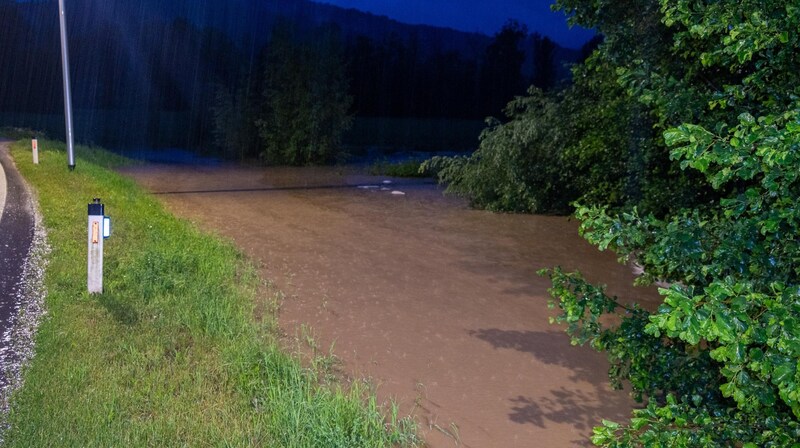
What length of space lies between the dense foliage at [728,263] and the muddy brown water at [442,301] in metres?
1.28

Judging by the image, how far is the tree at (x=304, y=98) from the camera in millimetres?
28797

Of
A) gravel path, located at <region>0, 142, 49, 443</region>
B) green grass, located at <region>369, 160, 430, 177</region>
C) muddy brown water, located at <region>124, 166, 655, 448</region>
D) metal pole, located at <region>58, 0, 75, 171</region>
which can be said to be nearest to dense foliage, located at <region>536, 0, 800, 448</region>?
muddy brown water, located at <region>124, 166, 655, 448</region>

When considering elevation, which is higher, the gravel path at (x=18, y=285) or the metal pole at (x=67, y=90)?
the metal pole at (x=67, y=90)

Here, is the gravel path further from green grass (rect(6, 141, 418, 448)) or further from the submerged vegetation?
the submerged vegetation

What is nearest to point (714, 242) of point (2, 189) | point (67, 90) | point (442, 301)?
point (442, 301)

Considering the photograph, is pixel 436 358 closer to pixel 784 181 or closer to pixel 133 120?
pixel 784 181

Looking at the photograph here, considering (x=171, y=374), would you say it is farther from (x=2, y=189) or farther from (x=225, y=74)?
(x=225, y=74)

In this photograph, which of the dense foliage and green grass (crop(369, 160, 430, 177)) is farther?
green grass (crop(369, 160, 430, 177))

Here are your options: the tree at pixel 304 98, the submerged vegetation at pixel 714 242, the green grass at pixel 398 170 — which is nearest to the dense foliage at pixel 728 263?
the submerged vegetation at pixel 714 242

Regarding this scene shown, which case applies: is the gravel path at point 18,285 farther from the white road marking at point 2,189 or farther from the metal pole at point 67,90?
the metal pole at point 67,90

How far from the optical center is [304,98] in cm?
2898

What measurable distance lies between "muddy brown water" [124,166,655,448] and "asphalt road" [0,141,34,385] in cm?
249

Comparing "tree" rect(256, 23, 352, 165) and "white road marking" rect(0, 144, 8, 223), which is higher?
"tree" rect(256, 23, 352, 165)

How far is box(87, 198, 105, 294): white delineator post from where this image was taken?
717 centimetres
